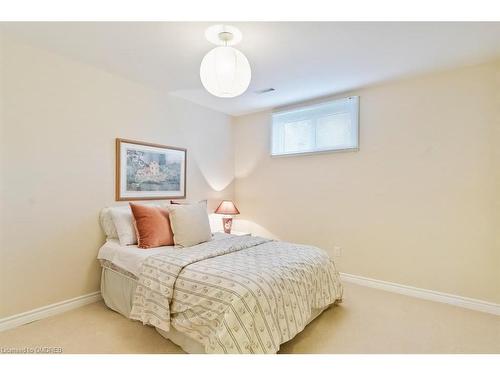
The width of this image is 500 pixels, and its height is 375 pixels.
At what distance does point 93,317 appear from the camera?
Result: 2.32m

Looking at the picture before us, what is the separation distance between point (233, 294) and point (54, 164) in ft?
6.50

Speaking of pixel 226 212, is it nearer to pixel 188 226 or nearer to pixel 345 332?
pixel 188 226

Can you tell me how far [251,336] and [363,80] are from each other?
2686 mm

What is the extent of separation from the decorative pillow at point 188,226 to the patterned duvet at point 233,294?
18 centimetres

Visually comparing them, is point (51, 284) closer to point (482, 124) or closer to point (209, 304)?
point (209, 304)

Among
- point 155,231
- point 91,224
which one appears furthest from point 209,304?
point 91,224

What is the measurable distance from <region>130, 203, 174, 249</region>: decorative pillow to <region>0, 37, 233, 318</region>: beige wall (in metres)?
0.51

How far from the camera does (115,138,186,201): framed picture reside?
9.35ft

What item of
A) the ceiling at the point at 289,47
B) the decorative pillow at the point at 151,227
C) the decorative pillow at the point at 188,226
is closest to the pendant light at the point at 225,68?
the ceiling at the point at 289,47

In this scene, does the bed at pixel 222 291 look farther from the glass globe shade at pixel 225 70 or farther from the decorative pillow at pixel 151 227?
the glass globe shade at pixel 225 70

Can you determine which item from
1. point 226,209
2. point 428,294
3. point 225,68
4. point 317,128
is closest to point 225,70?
point 225,68

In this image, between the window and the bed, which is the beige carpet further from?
the window

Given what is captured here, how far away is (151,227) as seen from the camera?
245 cm

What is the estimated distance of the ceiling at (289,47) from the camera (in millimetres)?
1953
